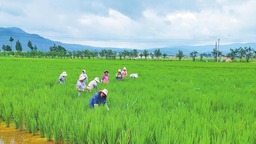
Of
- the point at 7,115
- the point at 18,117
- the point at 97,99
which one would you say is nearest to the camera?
the point at 18,117

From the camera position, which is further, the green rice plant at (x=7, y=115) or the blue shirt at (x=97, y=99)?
the blue shirt at (x=97, y=99)

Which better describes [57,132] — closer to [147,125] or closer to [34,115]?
[34,115]

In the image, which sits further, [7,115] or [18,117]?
[7,115]

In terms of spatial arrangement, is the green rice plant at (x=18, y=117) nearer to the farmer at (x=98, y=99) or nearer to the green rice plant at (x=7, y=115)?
the green rice plant at (x=7, y=115)

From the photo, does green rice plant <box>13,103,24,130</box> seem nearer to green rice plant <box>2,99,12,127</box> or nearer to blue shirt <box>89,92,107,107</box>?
green rice plant <box>2,99,12,127</box>

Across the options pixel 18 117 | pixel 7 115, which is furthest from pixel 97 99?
pixel 7 115

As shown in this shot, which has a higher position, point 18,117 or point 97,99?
point 97,99

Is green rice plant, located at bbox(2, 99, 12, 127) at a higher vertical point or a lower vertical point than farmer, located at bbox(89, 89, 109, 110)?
lower

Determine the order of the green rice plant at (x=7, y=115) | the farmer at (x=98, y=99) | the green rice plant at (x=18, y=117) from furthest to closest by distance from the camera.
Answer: the farmer at (x=98, y=99)
the green rice plant at (x=7, y=115)
the green rice plant at (x=18, y=117)

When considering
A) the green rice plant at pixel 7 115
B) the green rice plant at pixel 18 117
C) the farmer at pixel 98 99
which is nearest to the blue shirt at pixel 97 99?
the farmer at pixel 98 99

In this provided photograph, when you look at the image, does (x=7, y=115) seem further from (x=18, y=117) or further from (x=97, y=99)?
(x=97, y=99)

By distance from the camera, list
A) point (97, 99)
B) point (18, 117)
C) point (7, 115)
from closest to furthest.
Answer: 1. point (18, 117)
2. point (7, 115)
3. point (97, 99)

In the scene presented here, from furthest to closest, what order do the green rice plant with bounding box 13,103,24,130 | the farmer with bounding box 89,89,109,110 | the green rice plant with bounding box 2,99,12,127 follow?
the farmer with bounding box 89,89,109,110
the green rice plant with bounding box 2,99,12,127
the green rice plant with bounding box 13,103,24,130

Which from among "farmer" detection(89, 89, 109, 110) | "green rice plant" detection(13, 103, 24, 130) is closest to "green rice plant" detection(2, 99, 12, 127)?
"green rice plant" detection(13, 103, 24, 130)
